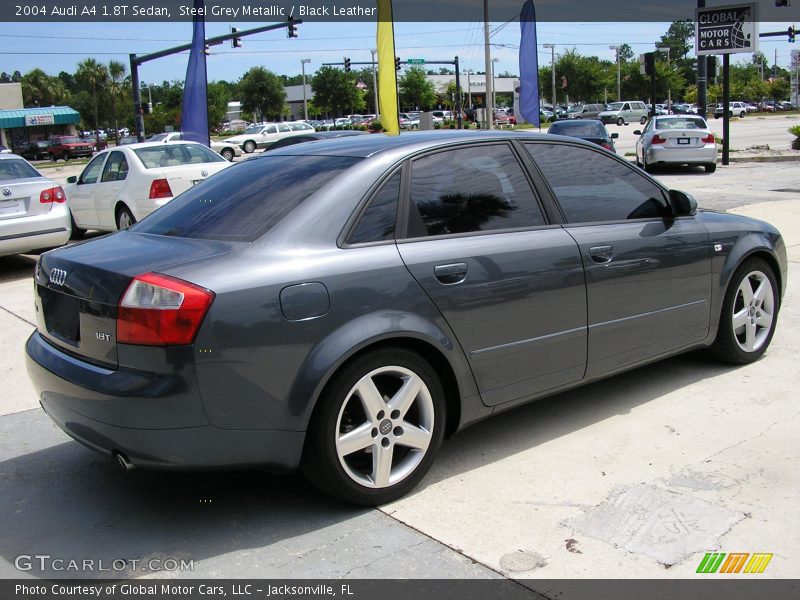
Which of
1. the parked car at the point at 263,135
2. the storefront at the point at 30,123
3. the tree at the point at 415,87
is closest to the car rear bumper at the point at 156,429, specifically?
the parked car at the point at 263,135

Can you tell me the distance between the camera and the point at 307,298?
3334 mm

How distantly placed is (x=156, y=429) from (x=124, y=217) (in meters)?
9.41

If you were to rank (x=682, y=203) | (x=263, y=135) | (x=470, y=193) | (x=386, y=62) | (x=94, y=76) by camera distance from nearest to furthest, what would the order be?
(x=470, y=193) → (x=682, y=203) → (x=386, y=62) → (x=263, y=135) → (x=94, y=76)

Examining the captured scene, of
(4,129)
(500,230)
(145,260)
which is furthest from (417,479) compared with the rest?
(4,129)

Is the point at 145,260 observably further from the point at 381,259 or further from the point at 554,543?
the point at 554,543

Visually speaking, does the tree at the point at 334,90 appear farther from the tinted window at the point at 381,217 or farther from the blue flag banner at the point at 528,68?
the tinted window at the point at 381,217

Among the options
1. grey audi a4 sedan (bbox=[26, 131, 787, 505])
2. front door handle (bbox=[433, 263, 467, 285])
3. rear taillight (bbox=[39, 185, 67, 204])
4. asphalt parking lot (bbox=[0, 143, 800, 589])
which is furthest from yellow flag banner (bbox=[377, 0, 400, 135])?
front door handle (bbox=[433, 263, 467, 285])

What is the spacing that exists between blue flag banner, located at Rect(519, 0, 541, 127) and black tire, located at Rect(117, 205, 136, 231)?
13209 millimetres

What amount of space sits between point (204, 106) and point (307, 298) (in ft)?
55.6

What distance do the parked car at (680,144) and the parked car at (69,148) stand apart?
159ft

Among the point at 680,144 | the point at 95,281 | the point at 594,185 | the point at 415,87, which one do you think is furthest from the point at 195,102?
the point at 415,87

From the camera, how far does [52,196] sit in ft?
33.9

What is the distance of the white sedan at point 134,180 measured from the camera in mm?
11531

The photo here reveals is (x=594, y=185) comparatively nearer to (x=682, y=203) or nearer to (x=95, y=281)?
(x=682, y=203)
